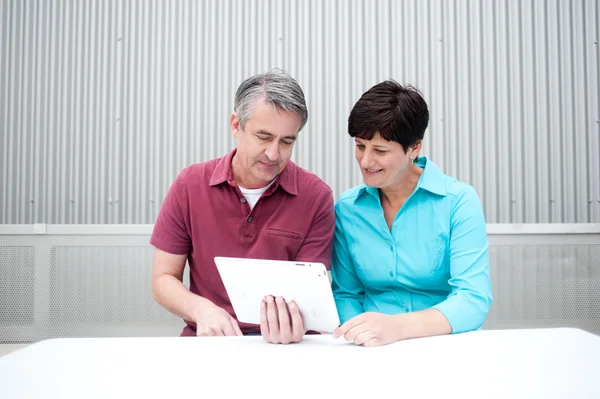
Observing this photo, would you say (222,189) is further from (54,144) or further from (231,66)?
(54,144)

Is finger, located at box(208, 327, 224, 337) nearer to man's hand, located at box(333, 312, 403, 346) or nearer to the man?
the man

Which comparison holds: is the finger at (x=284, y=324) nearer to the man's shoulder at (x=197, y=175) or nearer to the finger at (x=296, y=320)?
the finger at (x=296, y=320)

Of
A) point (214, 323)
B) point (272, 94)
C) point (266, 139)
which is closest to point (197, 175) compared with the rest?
point (266, 139)

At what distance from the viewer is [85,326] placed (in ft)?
10.3

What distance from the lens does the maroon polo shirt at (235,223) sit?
206 centimetres

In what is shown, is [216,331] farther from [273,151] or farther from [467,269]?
[467,269]

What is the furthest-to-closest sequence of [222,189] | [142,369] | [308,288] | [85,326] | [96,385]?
[85,326] < [222,189] < [308,288] < [142,369] < [96,385]

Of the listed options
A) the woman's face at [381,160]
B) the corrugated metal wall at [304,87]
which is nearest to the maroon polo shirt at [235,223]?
the woman's face at [381,160]

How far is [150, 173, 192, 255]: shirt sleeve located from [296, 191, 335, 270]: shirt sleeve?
0.43 meters

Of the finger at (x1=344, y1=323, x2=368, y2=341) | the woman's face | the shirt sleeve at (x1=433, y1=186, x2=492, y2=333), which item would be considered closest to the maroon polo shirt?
the woman's face

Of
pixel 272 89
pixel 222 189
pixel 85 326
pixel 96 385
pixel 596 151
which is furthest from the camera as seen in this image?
pixel 596 151

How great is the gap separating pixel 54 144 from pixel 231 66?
124 centimetres

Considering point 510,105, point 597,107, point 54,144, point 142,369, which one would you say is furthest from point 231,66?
point 142,369

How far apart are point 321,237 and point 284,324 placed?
632mm
